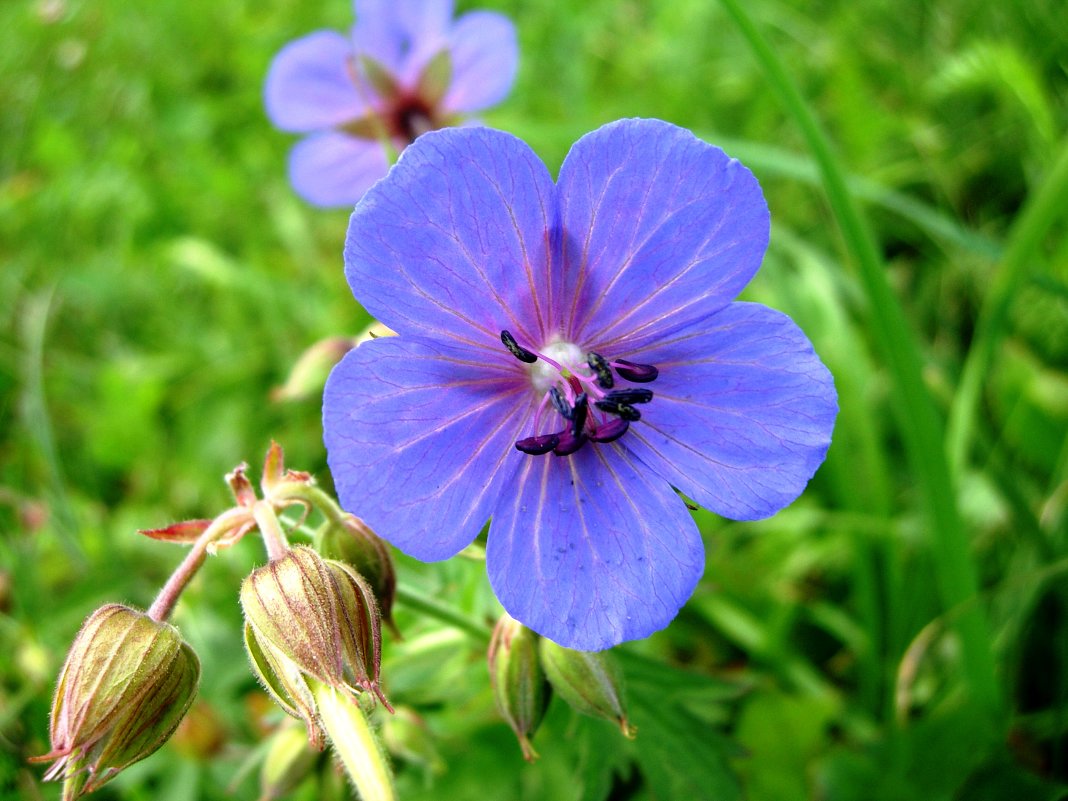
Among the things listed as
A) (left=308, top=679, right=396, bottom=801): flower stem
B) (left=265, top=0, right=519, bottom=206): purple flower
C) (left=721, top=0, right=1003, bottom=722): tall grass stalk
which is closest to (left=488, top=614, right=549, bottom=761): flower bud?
(left=308, top=679, right=396, bottom=801): flower stem

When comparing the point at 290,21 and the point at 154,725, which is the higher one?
the point at 290,21

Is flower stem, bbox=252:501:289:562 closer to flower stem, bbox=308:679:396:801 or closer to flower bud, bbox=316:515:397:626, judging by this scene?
flower bud, bbox=316:515:397:626

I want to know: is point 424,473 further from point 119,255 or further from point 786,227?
point 119,255

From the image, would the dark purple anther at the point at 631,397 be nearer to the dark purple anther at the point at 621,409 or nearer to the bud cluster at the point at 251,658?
the dark purple anther at the point at 621,409

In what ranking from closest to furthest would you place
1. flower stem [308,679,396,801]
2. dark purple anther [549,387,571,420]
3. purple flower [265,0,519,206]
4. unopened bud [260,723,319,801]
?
flower stem [308,679,396,801], dark purple anther [549,387,571,420], unopened bud [260,723,319,801], purple flower [265,0,519,206]

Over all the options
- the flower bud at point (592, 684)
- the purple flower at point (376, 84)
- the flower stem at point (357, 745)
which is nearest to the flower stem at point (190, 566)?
the flower stem at point (357, 745)

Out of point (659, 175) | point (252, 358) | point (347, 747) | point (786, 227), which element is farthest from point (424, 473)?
point (786, 227)

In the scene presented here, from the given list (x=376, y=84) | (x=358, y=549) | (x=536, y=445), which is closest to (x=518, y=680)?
(x=358, y=549)
